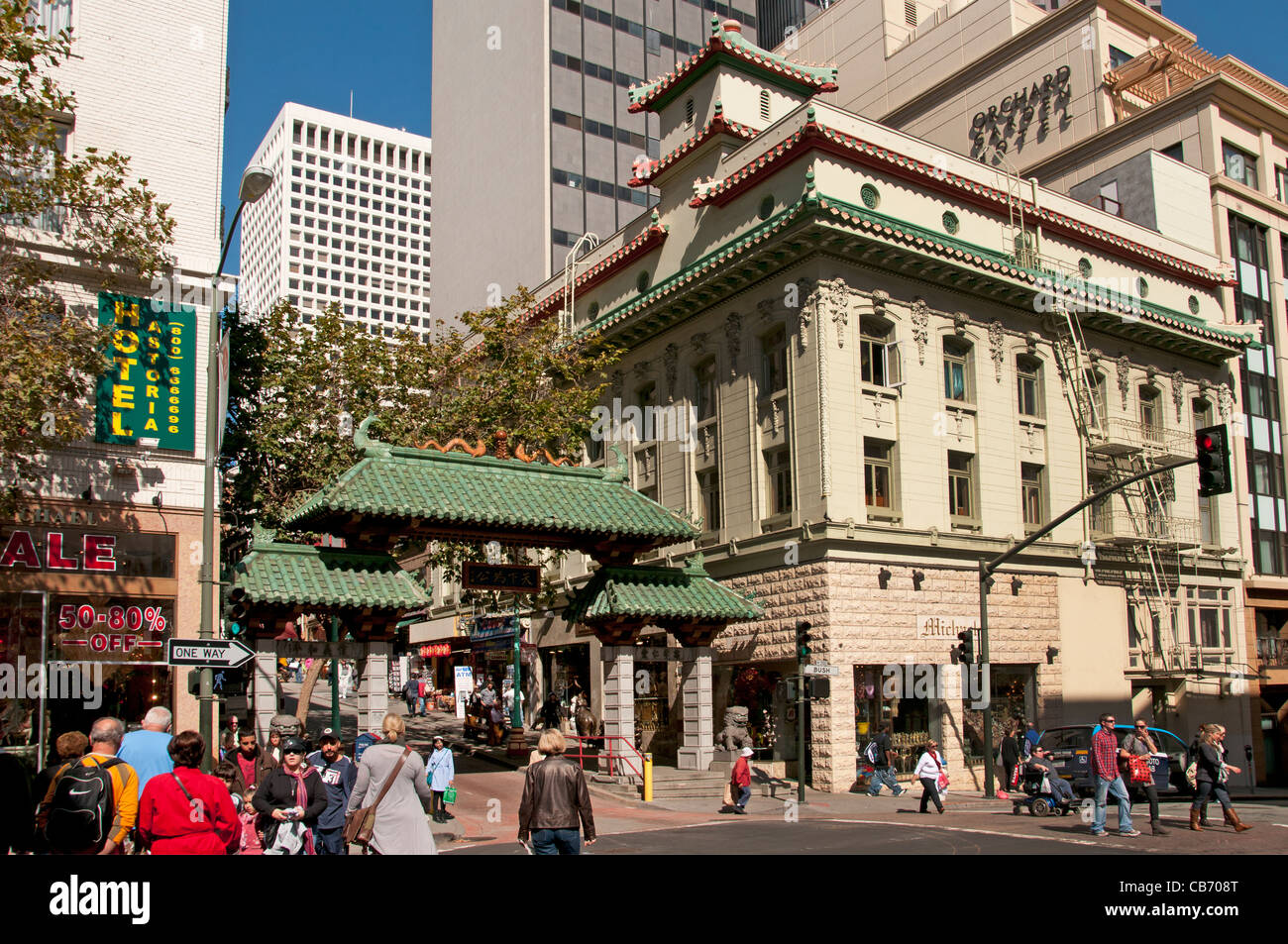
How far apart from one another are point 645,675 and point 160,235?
17.5m

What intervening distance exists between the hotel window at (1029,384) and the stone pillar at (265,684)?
23131 mm

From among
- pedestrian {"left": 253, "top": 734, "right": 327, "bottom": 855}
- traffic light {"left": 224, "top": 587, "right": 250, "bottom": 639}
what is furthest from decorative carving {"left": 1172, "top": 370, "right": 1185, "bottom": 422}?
pedestrian {"left": 253, "top": 734, "right": 327, "bottom": 855}

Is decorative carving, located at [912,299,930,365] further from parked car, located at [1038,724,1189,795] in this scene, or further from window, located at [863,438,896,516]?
parked car, located at [1038,724,1189,795]

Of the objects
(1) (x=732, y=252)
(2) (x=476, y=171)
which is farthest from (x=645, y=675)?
(2) (x=476, y=171)

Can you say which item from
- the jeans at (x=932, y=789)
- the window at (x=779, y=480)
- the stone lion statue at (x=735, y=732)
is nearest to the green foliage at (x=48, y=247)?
the stone lion statue at (x=735, y=732)

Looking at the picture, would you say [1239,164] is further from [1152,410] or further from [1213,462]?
[1213,462]

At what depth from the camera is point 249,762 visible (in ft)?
45.5

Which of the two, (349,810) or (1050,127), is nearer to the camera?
(349,810)

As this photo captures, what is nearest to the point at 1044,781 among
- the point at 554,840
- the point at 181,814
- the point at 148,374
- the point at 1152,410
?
the point at 554,840

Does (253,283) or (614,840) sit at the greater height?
(253,283)

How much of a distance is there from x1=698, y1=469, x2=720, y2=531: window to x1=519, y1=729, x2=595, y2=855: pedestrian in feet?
74.1

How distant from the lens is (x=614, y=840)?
55.0 ft

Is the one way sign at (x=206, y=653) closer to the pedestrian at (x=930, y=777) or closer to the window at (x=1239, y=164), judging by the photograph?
the pedestrian at (x=930, y=777)
